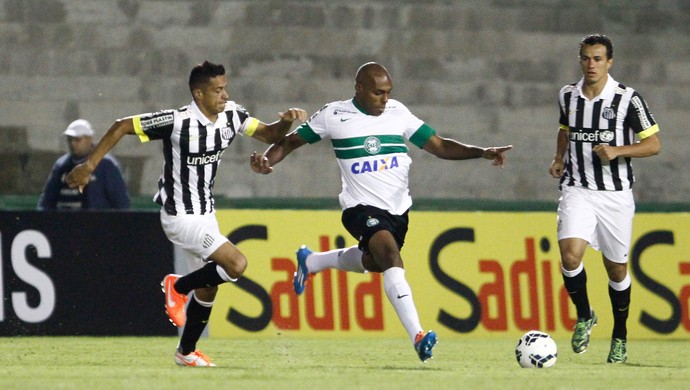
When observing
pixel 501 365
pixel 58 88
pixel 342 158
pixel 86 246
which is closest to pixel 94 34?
pixel 58 88

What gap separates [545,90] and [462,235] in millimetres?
3185

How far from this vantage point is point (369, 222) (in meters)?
8.99

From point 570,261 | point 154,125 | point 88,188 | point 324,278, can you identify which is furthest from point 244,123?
point 88,188

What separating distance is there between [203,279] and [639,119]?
119 inches

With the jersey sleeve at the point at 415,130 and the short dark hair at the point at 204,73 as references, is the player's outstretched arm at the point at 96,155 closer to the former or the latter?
the short dark hair at the point at 204,73

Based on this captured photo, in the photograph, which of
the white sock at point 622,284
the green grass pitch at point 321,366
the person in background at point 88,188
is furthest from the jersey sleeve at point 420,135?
the person in background at point 88,188

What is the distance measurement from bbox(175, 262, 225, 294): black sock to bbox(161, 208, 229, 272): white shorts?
8cm

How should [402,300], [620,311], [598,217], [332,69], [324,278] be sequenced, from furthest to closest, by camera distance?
[332,69] < [324,278] < [620,311] < [598,217] < [402,300]

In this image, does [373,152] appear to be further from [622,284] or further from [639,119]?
[622,284]

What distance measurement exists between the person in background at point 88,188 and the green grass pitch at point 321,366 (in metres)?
1.55

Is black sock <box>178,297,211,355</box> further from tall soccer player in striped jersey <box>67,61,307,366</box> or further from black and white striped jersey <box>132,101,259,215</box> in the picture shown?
black and white striped jersey <box>132,101,259,215</box>

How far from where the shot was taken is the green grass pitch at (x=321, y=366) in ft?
24.1

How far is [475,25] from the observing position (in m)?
15.5

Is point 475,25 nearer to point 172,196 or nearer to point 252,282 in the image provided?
point 252,282
